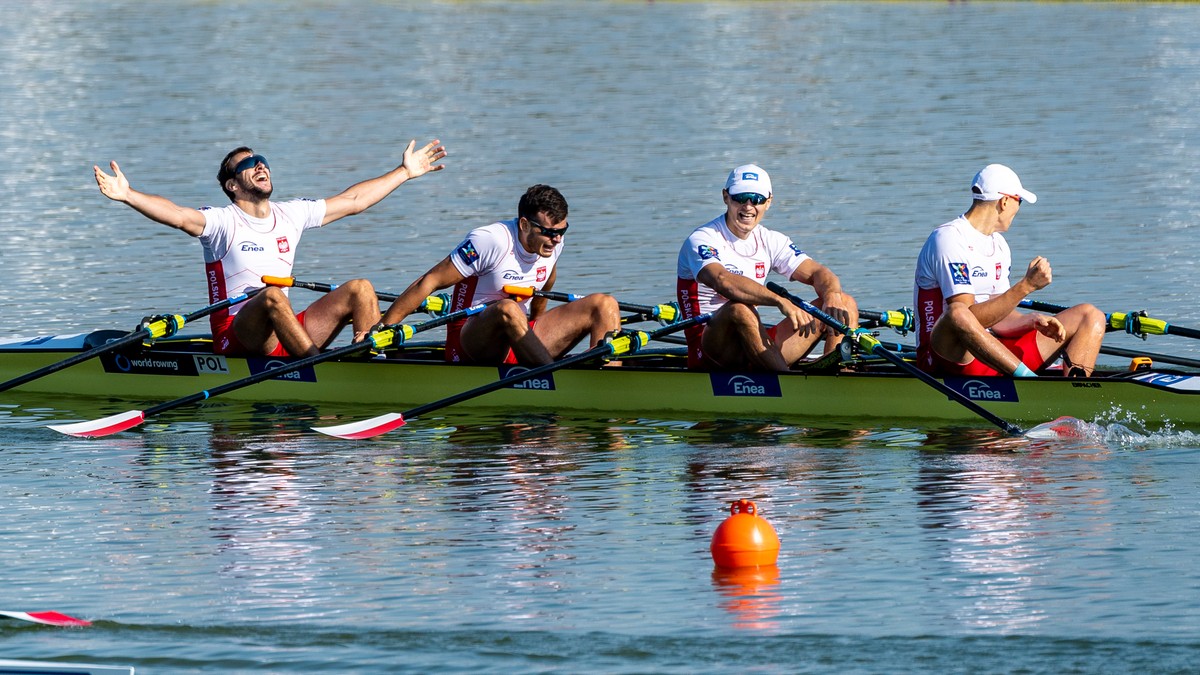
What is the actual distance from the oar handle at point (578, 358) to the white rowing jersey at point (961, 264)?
56.0 inches

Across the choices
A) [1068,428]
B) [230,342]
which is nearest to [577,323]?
[230,342]

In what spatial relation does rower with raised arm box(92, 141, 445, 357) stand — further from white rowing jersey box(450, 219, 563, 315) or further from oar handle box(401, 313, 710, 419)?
oar handle box(401, 313, 710, 419)

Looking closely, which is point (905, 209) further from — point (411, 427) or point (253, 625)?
point (253, 625)

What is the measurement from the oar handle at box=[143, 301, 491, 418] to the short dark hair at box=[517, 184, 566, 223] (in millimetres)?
714

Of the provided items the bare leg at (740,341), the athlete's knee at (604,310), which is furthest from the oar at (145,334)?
the bare leg at (740,341)

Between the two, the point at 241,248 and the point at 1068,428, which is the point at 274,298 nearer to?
the point at 241,248

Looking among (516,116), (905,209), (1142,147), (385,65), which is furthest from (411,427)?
(385,65)

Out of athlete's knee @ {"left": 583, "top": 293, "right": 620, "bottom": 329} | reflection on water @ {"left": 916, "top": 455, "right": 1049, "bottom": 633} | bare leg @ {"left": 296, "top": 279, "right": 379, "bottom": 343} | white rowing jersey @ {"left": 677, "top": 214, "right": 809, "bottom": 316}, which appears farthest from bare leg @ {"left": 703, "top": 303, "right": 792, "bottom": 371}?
bare leg @ {"left": 296, "top": 279, "right": 379, "bottom": 343}

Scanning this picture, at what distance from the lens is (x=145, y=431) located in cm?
1323

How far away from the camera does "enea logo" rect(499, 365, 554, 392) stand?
13.0 meters

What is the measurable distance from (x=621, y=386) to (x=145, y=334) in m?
3.19

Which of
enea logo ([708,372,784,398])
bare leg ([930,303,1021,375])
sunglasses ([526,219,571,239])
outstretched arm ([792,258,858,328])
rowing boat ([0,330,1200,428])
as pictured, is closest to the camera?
bare leg ([930,303,1021,375])

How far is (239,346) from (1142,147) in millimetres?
17492

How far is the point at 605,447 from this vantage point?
1228cm
